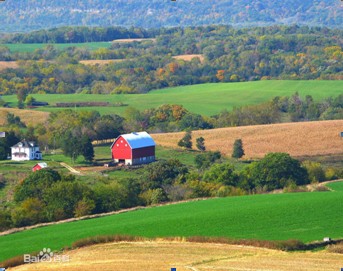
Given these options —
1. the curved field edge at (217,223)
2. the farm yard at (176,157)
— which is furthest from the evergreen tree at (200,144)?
the curved field edge at (217,223)

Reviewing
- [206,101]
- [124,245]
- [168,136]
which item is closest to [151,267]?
[124,245]

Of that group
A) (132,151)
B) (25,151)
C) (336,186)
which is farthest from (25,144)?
(336,186)

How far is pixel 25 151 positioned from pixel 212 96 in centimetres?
4403

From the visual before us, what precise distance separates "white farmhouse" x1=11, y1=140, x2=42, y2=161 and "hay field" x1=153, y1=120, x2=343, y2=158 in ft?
30.2

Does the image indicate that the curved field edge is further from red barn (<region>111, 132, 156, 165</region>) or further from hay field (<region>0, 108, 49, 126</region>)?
hay field (<region>0, 108, 49, 126</region>)

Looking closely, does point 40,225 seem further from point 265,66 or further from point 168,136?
point 265,66

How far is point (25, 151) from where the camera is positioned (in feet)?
209

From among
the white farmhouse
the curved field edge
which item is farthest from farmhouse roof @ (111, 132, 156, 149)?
the curved field edge

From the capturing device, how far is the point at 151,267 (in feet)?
92.7

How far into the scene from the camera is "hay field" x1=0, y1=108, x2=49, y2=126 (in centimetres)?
8231

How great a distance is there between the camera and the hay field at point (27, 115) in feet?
270

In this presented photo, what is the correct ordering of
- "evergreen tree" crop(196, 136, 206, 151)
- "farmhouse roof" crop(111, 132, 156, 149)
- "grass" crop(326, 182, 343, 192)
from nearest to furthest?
1. "grass" crop(326, 182, 343, 192)
2. "farmhouse roof" crop(111, 132, 156, 149)
3. "evergreen tree" crop(196, 136, 206, 151)

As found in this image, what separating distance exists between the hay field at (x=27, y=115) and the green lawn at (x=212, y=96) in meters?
4.74

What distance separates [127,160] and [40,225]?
2468 cm
